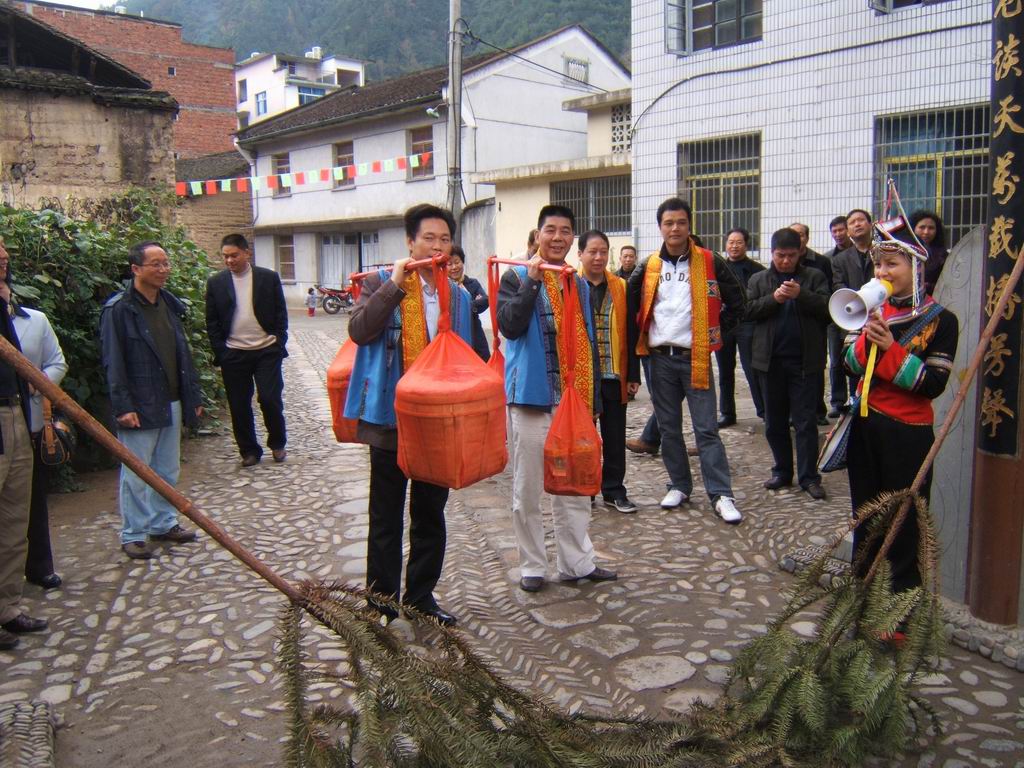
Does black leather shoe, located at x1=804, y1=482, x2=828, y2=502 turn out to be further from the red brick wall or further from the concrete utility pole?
the red brick wall

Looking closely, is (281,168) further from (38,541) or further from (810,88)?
(38,541)

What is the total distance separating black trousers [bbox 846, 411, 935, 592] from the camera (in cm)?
376

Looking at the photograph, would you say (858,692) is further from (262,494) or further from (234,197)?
(234,197)

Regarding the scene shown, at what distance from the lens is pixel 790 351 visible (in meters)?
6.15

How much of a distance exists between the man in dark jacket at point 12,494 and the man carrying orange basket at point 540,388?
2.32 m

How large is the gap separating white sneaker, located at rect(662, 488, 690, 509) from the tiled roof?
28329mm

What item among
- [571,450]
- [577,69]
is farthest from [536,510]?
[577,69]

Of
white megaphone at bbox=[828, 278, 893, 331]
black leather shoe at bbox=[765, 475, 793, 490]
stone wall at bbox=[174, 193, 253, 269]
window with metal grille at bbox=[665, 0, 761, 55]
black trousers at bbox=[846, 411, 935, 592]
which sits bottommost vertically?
black leather shoe at bbox=[765, 475, 793, 490]

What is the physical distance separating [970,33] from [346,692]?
9.65 metres

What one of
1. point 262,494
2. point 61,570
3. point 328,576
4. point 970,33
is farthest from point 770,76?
point 61,570

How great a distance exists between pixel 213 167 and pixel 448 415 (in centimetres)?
3270

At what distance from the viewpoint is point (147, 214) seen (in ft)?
29.9

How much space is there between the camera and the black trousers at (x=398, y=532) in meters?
3.94

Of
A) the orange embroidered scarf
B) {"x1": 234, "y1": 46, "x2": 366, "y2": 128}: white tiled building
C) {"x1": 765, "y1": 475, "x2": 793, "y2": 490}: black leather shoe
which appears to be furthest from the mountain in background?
{"x1": 765, "y1": 475, "x2": 793, "y2": 490}: black leather shoe
